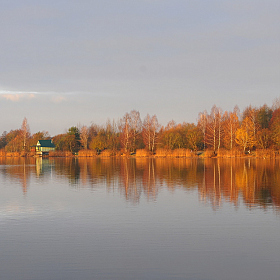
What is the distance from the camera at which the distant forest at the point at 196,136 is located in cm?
7381

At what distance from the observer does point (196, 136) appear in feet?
275

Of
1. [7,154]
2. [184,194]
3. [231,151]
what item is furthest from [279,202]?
[7,154]

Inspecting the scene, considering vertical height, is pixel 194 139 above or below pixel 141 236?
above

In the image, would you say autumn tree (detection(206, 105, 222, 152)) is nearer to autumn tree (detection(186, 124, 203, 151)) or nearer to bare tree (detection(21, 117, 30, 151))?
autumn tree (detection(186, 124, 203, 151))

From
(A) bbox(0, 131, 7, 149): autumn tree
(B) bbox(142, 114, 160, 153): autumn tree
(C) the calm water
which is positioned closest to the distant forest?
(B) bbox(142, 114, 160, 153): autumn tree

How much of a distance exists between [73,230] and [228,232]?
4984mm

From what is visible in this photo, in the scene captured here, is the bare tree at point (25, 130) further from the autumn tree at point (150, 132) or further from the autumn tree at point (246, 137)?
the autumn tree at point (246, 137)

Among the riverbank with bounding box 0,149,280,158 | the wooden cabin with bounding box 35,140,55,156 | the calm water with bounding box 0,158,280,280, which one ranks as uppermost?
the wooden cabin with bounding box 35,140,55,156

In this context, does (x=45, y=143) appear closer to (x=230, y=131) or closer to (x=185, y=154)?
(x=185, y=154)

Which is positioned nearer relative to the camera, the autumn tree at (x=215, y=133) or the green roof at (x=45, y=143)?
the autumn tree at (x=215, y=133)

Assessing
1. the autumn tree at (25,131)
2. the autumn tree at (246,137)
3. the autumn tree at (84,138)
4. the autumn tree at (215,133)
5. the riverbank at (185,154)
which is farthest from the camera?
the autumn tree at (25,131)

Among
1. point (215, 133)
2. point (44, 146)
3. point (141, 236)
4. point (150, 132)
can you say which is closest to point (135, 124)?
point (150, 132)

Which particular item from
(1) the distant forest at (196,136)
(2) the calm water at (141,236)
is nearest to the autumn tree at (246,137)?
(1) the distant forest at (196,136)

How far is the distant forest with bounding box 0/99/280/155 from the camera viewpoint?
7381cm
